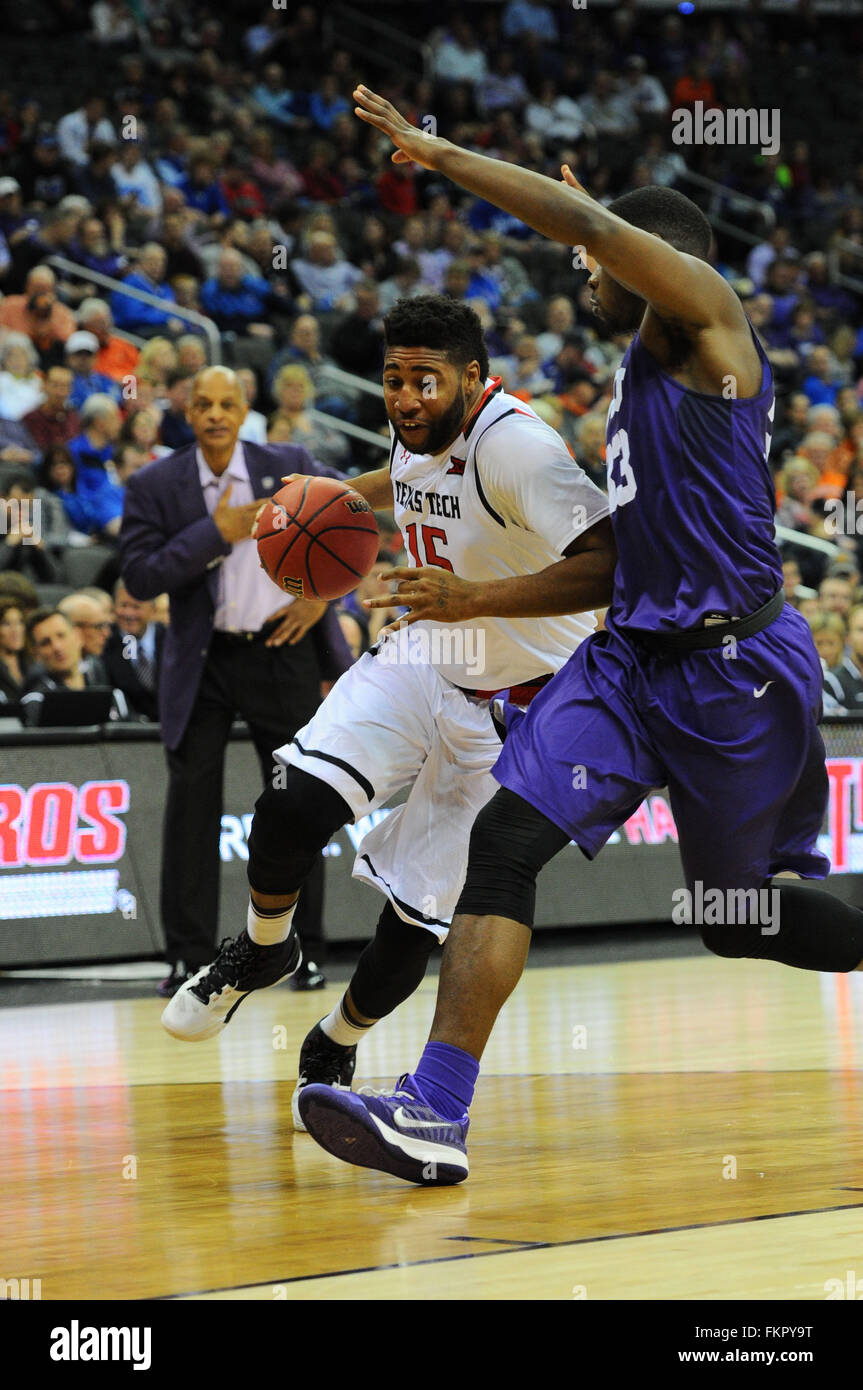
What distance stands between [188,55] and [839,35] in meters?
9.83

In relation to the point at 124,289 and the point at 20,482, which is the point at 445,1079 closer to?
the point at 20,482

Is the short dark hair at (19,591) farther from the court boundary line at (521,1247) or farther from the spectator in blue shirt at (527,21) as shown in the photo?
the spectator in blue shirt at (527,21)

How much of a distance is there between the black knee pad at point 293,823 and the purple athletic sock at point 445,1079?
0.68m

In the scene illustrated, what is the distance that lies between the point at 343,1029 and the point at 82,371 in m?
8.23

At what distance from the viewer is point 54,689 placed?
340 inches

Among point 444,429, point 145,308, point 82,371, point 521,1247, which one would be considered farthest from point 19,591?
point 521,1247

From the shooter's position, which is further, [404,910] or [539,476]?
[404,910]

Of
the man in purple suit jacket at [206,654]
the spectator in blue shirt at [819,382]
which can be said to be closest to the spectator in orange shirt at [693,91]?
the spectator in blue shirt at [819,382]

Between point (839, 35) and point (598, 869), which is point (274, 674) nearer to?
point (598, 869)

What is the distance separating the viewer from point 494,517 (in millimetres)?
4684

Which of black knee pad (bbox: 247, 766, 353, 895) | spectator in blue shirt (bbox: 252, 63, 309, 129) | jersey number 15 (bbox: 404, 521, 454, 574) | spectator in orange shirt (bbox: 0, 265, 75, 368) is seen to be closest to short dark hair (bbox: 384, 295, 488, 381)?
jersey number 15 (bbox: 404, 521, 454, 574)

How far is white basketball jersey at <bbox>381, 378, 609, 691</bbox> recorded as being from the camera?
4.46 m

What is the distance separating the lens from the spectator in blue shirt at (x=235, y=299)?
14.2 m
